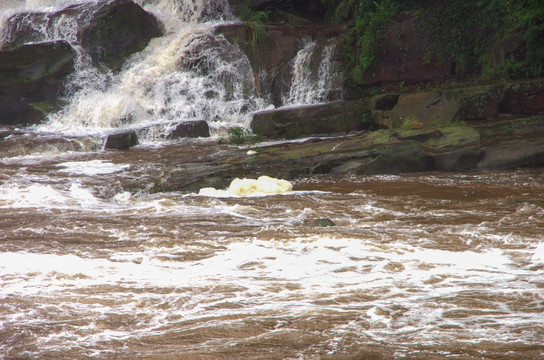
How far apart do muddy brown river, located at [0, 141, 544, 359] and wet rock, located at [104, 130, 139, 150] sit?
5118 millimetres

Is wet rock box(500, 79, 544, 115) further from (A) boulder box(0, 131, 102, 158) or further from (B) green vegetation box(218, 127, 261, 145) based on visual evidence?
(A) boulder box(0, 131, 102, 158)

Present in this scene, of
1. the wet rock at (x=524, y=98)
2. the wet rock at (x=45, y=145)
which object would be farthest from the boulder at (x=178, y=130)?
the wet rock at (x=524, y=98)

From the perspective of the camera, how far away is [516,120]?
12125 mm

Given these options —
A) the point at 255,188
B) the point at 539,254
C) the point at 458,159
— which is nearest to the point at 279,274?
the point at 539,254

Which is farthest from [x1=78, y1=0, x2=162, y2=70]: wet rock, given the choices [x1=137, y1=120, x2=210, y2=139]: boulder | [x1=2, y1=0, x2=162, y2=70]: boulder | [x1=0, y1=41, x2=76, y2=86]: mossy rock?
[x1=137, y1=120, x2=210, y2=139]: boulder

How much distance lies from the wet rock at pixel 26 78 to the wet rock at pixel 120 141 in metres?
4.80

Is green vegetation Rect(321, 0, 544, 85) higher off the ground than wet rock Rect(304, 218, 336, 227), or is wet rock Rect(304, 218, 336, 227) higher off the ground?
green vegetation Rect(321, 0, 544, 85)

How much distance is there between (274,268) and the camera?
5.65m

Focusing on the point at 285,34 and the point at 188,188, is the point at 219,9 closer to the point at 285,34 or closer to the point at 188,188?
the point at 285,34

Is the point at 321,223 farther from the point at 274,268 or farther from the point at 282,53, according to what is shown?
the point at 282,53

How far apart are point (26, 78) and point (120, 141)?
5.95m

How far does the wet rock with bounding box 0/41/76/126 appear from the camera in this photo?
1875 centimetres

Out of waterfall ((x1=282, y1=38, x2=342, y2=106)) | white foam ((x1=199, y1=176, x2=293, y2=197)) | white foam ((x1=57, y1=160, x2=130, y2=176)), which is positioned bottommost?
white foam ((x1=199, y1=176, x2=293, y2=197))

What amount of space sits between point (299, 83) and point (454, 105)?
512 centimetres
